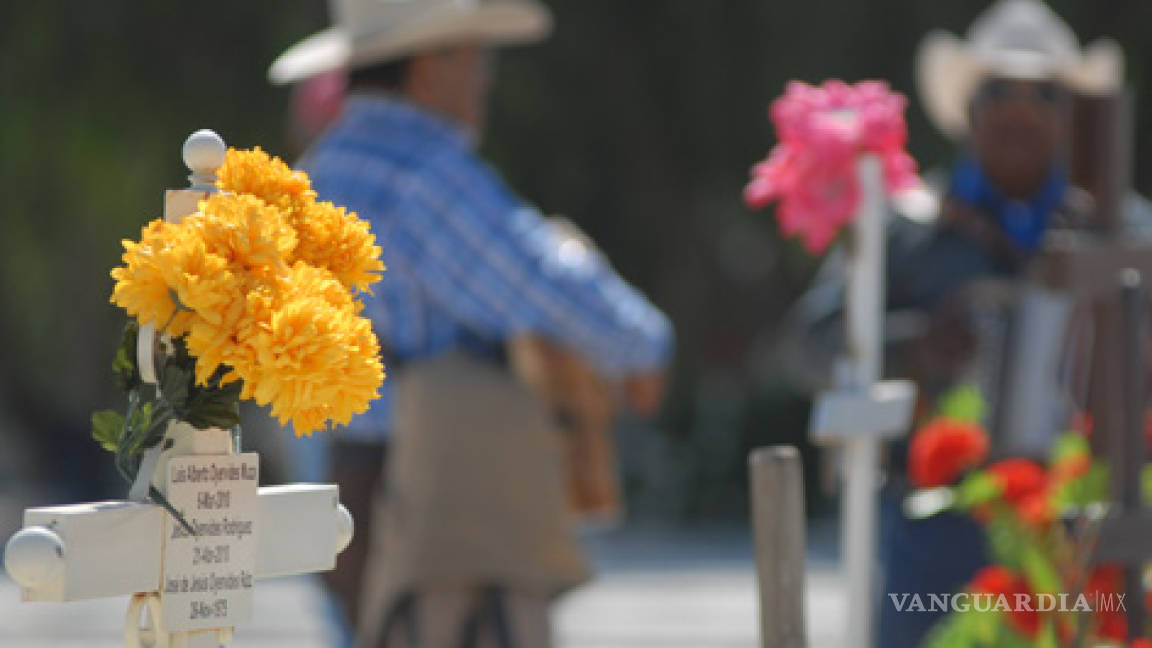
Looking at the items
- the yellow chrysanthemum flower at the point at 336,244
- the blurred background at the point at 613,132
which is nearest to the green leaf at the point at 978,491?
the yellow chrysanthemum flower at the point at 336,244

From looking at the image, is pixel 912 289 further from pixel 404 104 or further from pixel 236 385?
pixel 236 385

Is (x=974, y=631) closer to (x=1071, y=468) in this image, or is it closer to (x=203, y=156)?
(x=1071, y=468)

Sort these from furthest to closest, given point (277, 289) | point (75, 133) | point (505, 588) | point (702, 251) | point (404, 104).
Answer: point (702, 251), point (75, 133), point (404, 104), point (505, 588), point (277, 289)

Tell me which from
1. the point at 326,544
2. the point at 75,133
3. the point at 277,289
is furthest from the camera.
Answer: the point at 75,133

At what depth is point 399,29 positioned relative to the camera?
4758mm

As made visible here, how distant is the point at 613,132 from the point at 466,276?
10.7 m

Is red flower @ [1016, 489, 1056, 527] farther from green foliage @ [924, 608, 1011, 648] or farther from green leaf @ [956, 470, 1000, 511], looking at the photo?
green foliage @ [924, 608, 1011, 648]

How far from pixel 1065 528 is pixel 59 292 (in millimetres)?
12775

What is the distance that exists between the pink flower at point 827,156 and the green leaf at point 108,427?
6.85ft

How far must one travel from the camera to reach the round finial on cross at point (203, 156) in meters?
2.36

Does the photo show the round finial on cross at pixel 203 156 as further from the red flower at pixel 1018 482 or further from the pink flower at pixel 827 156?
the red flower at pixel 1018 482

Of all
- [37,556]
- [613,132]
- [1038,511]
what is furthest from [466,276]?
[613,132]

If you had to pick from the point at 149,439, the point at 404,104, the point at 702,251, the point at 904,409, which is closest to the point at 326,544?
the point at 149,439

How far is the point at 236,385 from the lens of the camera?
229cm
